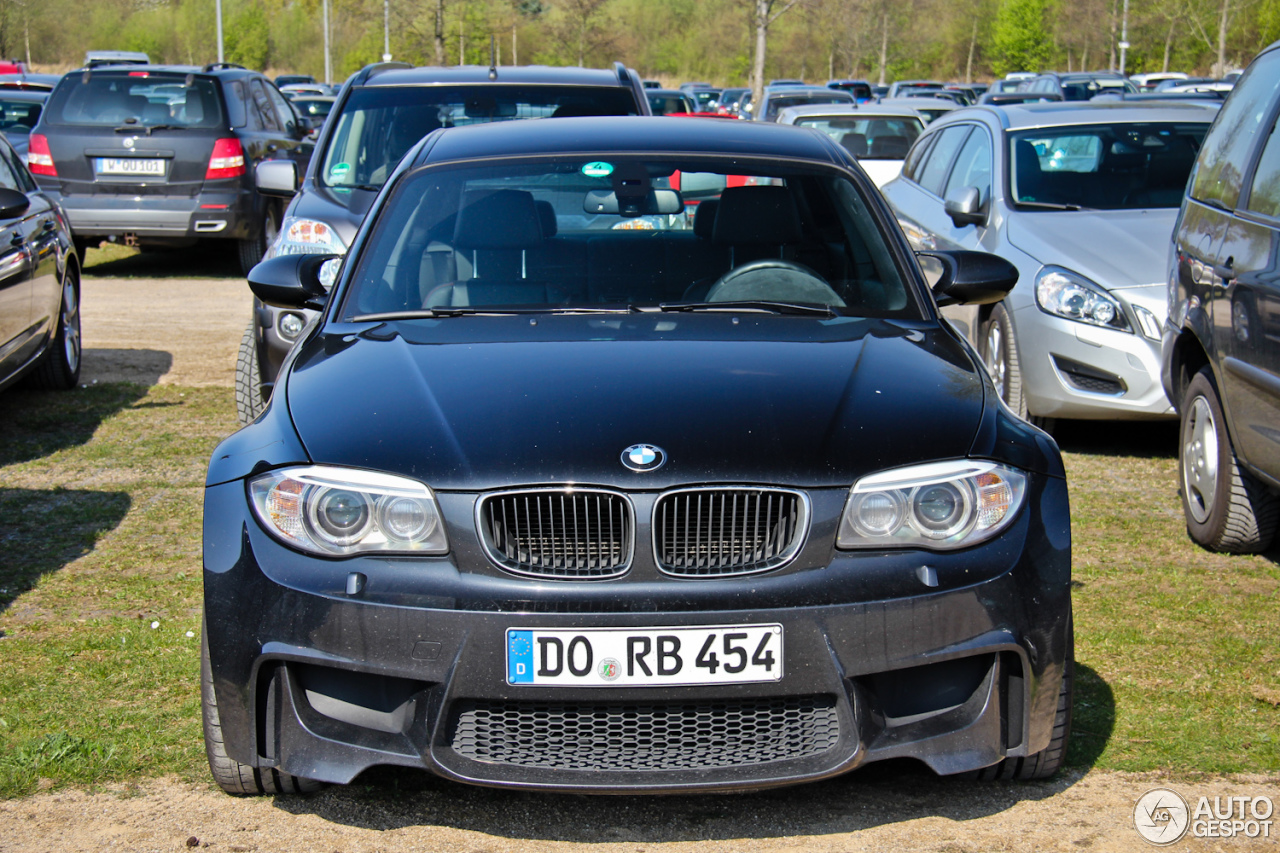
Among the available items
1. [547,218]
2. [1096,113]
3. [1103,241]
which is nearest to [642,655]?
[547,218]

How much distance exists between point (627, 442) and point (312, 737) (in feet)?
2.89

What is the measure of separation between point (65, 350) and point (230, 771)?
5.60 meters

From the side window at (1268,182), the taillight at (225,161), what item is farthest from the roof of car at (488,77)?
the taillight at (225,161)

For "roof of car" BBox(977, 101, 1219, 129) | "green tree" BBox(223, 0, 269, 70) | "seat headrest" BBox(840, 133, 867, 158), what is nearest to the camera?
"roof of car" BBox(977, 101, 1219, 129)

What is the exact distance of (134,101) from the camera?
12.7m

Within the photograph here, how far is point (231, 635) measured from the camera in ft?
9.33

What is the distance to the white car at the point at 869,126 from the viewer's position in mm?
15578

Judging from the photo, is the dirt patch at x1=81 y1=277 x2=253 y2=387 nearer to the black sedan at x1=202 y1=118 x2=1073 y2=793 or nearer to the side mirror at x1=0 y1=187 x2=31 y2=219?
the side mirror at x1=0 y1=187 x2=31 y2=219

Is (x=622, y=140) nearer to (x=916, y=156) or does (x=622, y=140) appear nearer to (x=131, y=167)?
(x=916, y=156)

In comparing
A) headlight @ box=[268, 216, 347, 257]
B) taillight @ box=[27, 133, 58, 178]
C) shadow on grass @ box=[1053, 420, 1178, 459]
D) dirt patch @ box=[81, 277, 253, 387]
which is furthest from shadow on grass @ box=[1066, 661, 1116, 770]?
taillight @ box=[27, 133, 58, 178]

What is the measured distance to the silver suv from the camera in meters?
6.38

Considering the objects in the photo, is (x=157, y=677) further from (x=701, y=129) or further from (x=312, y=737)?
(x=701, y=129)

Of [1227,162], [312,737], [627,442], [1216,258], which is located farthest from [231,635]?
[1227,162]

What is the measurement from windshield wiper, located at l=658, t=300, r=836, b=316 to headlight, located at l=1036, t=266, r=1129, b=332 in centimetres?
307
